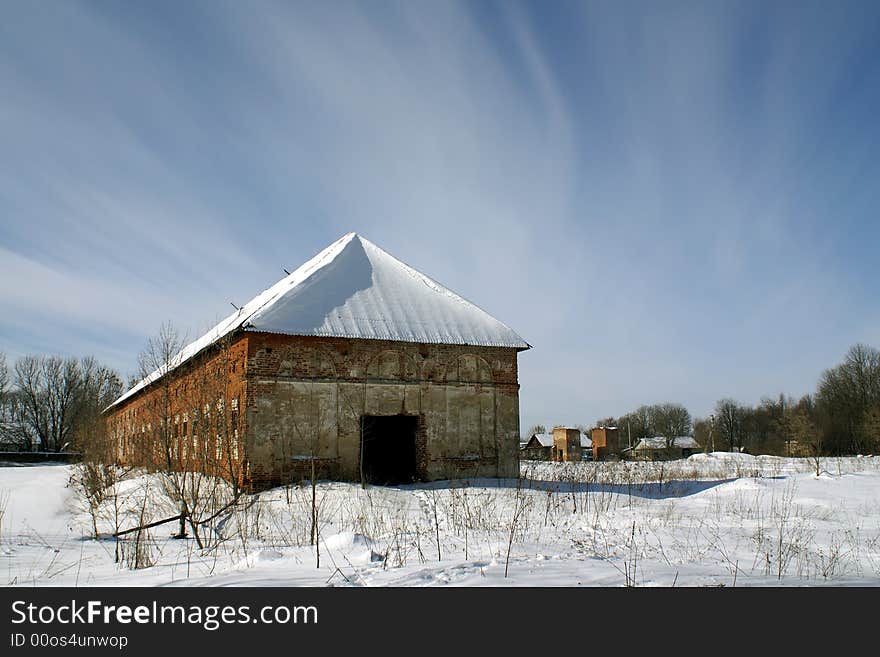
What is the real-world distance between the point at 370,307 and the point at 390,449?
478 cm

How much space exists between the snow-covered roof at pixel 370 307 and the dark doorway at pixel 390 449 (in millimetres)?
2461

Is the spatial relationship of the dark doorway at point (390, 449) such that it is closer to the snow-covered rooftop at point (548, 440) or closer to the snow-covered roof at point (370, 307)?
the snow-covered roof at point (370, 307)

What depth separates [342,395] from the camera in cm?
1619

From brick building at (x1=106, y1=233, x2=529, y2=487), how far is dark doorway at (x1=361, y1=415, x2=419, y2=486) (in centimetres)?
4

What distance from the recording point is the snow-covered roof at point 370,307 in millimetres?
16156

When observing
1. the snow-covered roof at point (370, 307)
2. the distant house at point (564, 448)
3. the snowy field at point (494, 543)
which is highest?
the snow-covered roof at point (370, 307)

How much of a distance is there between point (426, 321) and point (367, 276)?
236cm

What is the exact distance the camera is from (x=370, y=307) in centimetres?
1758

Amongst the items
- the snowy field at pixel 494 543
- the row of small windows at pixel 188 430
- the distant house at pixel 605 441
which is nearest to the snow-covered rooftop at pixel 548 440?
the distant house at pixel 605 441

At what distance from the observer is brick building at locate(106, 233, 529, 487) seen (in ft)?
50.4

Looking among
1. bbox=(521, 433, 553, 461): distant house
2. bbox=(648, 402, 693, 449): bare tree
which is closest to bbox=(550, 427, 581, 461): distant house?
bbox=(521, 433, 553, 461): distant house

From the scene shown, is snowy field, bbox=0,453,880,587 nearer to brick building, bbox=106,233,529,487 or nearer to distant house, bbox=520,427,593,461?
brick building, bbox=106,233,529,487
